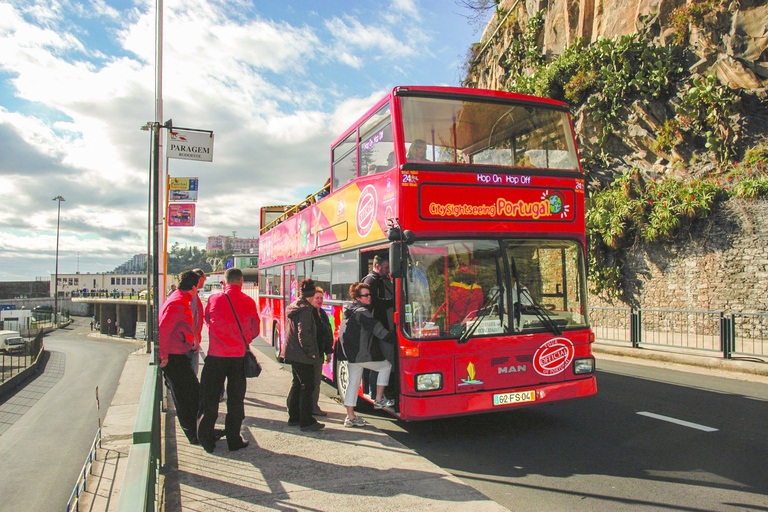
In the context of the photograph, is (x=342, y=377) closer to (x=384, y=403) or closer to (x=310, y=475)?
(x=384, y=403)

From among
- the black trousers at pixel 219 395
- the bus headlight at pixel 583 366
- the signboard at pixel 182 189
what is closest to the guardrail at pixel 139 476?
the black trousers at pixel 219 395

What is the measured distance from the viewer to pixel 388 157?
6.69m

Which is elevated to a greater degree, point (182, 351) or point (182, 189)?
point (182, 189)

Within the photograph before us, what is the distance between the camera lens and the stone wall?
16.1m

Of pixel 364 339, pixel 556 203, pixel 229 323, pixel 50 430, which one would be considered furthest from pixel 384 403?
pixel 50 430

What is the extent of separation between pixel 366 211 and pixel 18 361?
43.5m

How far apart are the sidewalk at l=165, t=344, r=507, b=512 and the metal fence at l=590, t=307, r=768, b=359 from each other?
9248 mm

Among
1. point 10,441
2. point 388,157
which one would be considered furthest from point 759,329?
point 10,441

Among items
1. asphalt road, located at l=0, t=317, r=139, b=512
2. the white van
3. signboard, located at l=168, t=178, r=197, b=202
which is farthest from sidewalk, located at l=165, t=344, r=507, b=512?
the white van

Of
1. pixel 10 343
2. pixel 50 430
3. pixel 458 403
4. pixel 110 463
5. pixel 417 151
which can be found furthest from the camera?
pixel 10 343

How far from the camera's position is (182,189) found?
12367 millimetres

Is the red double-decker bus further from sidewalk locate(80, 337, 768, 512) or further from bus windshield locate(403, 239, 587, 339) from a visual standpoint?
sidewalk locate(80, 337, 768, 512)

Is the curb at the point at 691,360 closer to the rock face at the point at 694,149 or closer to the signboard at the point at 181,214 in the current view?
the rock face at the point at 694,149

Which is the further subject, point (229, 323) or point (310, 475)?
point (229, 323)
